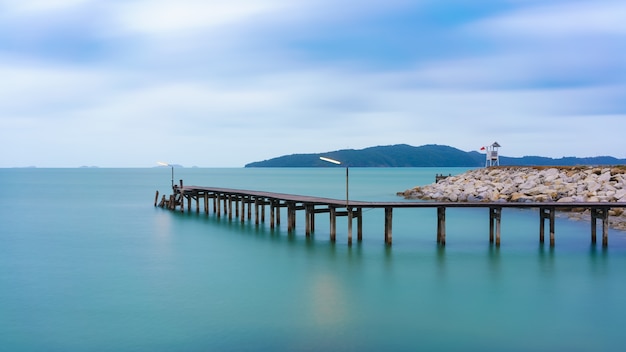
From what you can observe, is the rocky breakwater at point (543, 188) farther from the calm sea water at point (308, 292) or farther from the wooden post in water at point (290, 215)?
the wooden post in water at point (290, 215)

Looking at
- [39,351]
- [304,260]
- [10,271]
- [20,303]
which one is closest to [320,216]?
[304,260]

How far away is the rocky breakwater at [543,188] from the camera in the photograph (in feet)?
115

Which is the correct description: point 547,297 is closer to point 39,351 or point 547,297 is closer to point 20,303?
point 39,351

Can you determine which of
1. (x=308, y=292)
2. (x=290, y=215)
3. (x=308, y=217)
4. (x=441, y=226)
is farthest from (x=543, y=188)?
(x=308, y=292)

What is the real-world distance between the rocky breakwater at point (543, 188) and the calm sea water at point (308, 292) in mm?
6189

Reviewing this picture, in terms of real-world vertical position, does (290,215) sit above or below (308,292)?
above

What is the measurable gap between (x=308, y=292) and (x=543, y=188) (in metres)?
27.6

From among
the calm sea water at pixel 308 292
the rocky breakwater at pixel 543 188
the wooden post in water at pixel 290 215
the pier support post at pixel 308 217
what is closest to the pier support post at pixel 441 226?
the calm sea water at pixel 308 292

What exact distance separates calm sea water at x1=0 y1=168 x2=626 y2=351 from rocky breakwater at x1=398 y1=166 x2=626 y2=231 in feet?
20.3

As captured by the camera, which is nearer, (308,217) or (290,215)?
(308,217)

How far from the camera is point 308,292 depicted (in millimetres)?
17422

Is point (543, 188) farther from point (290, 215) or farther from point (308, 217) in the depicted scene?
point (308, 217)

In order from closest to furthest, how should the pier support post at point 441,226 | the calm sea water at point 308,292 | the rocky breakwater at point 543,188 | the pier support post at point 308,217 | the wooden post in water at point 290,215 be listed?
the calm sea water at point 308,292 → the pier support post at point 441,226 → the pier support post at point 308,217 → the wooden post in water at point 290,215 → the rocky breakwater at point 543,188

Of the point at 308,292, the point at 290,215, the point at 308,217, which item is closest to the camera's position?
the point at 308,292
